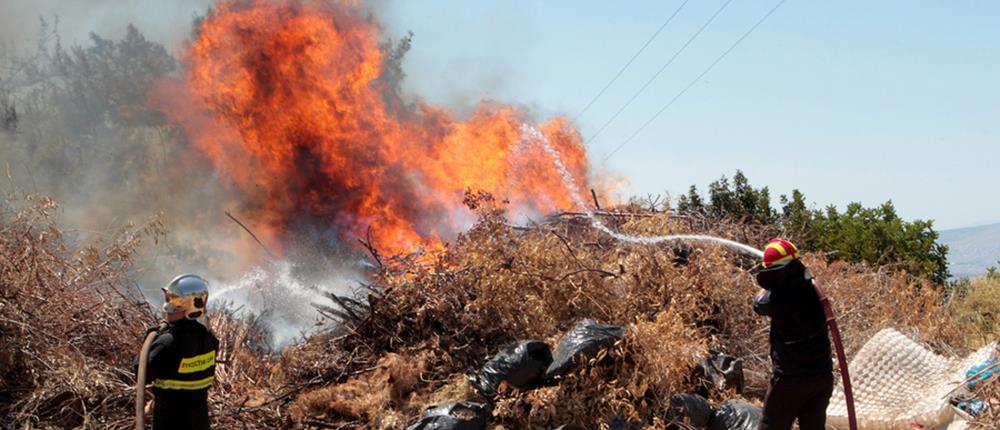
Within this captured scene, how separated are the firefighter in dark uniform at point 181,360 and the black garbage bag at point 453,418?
178 centimetres

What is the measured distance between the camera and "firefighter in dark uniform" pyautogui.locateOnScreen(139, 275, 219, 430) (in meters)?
4.33

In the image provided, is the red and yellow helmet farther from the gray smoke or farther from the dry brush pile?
the gray smoke

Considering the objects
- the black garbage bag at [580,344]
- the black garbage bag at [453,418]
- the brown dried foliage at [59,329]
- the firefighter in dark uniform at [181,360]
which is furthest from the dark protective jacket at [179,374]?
the black garbage bag at [580,344]

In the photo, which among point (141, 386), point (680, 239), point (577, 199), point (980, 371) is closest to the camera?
point (141, 386)

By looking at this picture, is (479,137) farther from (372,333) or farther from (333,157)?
(372,333)

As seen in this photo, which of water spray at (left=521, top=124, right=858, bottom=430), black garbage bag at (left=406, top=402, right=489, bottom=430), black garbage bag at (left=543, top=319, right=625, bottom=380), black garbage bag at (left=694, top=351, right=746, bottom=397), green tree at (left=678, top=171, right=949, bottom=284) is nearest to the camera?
water spray at (left=521, top=124, right=858, bottom=430)

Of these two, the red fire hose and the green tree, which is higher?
the green tree

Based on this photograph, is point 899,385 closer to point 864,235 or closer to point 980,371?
point 980,371

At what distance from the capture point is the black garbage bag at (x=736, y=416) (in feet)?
18.9

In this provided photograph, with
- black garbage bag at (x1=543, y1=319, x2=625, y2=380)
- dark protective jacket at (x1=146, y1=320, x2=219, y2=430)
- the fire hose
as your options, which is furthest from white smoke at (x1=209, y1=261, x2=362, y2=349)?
the fire hose

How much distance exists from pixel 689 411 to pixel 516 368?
136 cm

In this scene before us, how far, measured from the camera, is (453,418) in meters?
5.81

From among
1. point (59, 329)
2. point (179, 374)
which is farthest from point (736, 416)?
point (59, 329)

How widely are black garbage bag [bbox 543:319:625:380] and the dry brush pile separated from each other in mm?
86
